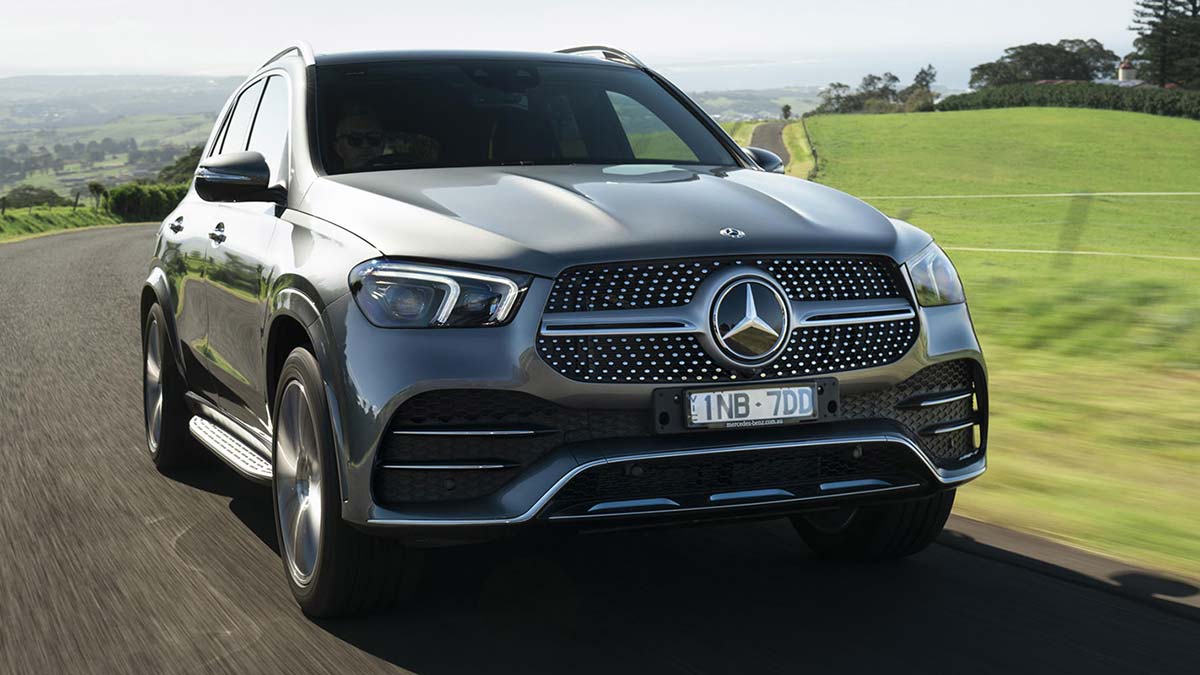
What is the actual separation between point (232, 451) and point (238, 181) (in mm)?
1029

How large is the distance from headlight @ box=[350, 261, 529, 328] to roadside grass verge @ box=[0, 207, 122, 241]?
1775 inches

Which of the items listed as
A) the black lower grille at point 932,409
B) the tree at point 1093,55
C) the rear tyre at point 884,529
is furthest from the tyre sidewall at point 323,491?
the tree at point 1093,55

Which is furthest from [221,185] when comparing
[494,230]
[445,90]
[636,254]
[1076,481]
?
[1076,481]

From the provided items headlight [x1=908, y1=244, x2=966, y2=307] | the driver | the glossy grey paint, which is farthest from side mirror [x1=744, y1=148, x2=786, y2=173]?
the driver

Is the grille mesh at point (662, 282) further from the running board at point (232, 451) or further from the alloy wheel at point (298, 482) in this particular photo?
the running board at point (232, 451)

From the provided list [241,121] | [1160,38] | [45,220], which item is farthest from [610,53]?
[1160,38]

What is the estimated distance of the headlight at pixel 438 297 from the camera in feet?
12.0

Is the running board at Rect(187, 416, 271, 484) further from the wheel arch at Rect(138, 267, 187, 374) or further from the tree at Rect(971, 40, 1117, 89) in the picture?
the tree at Rect(971, 40, 1117, 89)

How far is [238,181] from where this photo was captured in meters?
4.74

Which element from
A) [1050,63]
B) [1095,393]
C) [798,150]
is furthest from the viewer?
[1050,63]

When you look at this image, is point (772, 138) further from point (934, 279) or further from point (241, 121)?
point (934, 279)

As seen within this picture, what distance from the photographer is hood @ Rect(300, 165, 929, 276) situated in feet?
12.4

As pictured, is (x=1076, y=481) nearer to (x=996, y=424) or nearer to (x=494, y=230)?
(x=996, y=424)

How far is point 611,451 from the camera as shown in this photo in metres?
3.63
